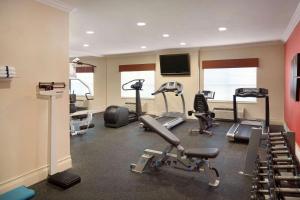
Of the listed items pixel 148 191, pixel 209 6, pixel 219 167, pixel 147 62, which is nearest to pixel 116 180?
pixel 148 191

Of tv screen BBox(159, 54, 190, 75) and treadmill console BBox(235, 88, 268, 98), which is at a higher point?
tv screen BBox(159, 54, 190, 75)

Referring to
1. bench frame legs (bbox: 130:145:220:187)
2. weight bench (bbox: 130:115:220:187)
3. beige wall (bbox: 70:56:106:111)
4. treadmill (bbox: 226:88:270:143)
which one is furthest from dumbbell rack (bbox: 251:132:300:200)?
beige wall (bbox: 70:56:106:111)

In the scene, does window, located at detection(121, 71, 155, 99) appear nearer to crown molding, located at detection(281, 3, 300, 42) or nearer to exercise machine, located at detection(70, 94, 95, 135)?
exercise machine, located at detection(70, 94, 95, 135)

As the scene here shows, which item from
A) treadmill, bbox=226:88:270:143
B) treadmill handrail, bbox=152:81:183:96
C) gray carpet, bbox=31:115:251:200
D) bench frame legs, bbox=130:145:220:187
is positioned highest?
treadmill handrail, bbox=152:81:183:96

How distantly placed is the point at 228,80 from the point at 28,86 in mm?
5895

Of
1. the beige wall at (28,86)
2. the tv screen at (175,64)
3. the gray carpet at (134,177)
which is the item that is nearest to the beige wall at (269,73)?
the tv screen at (175,64)

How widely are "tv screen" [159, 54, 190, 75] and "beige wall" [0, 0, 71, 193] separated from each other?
4.64 m

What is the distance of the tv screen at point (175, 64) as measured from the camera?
7132 mm

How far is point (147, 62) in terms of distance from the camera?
26.6 ft

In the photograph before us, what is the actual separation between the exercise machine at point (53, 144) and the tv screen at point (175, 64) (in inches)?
196

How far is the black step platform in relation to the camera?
261cm

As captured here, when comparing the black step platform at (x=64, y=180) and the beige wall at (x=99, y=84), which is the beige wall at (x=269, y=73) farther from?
the black step platform at (x=64, y=180)

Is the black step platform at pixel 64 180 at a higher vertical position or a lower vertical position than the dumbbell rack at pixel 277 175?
lower

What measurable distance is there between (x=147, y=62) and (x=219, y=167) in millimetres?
5582
